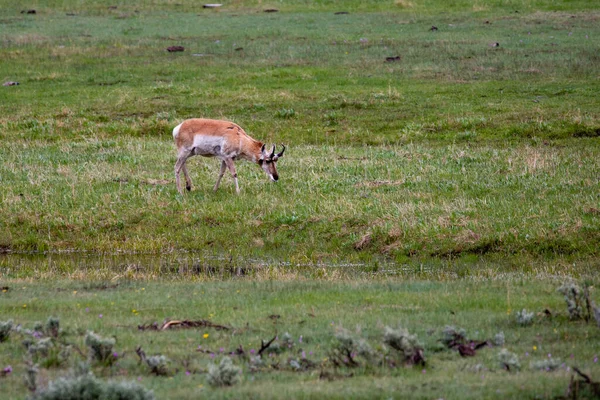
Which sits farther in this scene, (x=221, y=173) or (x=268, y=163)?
(x=268, y=163)

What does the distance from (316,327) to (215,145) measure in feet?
32.7

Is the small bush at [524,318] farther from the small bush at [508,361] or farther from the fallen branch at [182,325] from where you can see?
the fallen branch at [182,325]

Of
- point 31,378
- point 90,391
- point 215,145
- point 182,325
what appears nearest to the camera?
point 90,391

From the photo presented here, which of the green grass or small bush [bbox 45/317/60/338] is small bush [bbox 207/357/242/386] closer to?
the green grass

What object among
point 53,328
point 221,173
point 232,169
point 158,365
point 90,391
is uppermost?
point 90,391

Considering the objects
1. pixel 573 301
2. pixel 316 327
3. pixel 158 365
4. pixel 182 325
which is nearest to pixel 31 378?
pixel 158 365

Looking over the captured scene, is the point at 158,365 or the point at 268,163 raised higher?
the point at 158,365

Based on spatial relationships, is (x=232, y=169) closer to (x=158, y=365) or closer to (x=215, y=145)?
(x=215, y=145)

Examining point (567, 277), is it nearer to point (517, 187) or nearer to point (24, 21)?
point (517, 187)

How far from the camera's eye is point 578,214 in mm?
15969

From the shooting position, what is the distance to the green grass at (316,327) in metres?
7.32

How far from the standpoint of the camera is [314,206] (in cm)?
1728

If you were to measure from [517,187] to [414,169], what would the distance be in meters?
2.86

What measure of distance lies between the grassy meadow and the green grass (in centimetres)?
4
